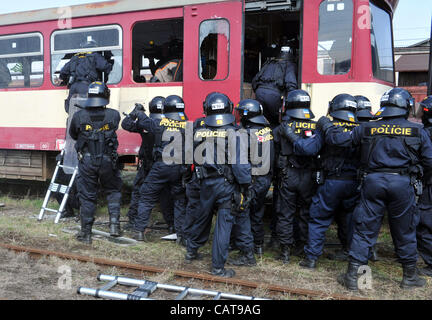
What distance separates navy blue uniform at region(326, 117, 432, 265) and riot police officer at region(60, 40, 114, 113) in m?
4.25

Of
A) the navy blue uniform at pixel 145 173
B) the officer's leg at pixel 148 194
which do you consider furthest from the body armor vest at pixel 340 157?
the navy blue uniform at pixel 145 173

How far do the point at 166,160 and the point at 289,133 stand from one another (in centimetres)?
171

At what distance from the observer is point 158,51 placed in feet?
23.4

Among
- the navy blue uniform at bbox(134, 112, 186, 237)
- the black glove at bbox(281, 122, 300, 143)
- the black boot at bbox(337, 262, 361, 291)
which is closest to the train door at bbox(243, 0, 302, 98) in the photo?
the navy blue uniform at bbox(134, 112, 186, 237)

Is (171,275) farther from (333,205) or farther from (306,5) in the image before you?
(306,5)

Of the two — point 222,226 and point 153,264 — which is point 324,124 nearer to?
point 222,226

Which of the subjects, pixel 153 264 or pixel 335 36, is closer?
pixel 153 264

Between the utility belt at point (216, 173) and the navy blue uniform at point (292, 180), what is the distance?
0.79 m

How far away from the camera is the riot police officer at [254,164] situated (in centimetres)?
463

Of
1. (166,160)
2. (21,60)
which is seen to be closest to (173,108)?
(166,160)

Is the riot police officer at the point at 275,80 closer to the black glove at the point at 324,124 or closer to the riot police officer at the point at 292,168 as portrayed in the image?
the riot police officer at the point at 292,168

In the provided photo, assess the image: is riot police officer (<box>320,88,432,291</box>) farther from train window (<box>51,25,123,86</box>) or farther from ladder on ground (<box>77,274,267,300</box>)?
train window (<box>51,25,123,86</box>)

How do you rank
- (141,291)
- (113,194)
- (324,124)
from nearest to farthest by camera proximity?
(141,291), (324,124), (113,194)

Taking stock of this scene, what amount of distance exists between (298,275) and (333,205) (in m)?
0.85
